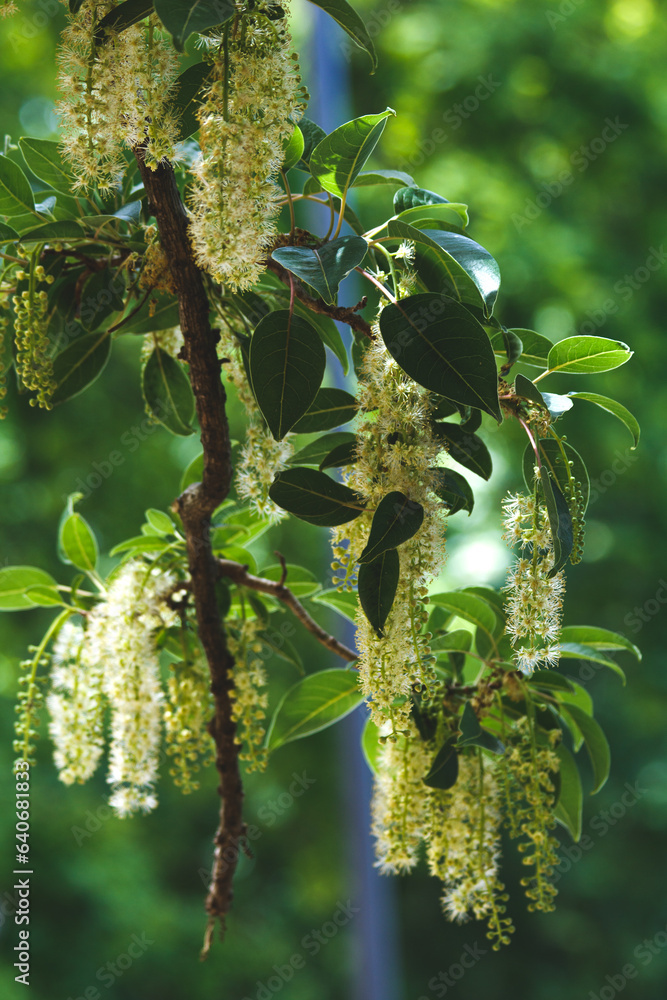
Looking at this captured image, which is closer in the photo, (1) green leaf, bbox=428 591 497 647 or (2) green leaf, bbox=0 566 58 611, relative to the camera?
(1) green leaf, bbox=428 591 497 647

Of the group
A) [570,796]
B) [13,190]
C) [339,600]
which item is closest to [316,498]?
[339,600]

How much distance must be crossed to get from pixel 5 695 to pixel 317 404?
291 cm

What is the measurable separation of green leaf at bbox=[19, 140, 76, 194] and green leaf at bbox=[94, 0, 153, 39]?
0.24m

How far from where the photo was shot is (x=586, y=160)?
3.62m

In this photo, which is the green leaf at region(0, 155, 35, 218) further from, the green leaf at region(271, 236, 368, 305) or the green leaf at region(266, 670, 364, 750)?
the green leaf at region(266, 670, 364, 750)

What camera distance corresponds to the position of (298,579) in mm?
988

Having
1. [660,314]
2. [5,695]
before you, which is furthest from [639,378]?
[5,695]

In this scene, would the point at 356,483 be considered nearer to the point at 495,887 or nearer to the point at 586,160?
the point at 495,887

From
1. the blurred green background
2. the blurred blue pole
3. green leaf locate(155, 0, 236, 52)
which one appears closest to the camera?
green leaf locate(155, 0, 236, 52)

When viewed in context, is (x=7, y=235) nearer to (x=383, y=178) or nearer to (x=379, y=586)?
(x=383, y=178)

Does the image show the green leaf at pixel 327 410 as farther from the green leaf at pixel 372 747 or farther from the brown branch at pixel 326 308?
the green leaf at pixel 372 747

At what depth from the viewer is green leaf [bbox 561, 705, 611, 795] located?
874 mm

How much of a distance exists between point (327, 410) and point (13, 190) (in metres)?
0.33

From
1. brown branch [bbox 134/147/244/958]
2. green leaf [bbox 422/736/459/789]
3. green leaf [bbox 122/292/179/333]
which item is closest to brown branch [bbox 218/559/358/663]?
brown branch [bbox 134/147/244/958]
